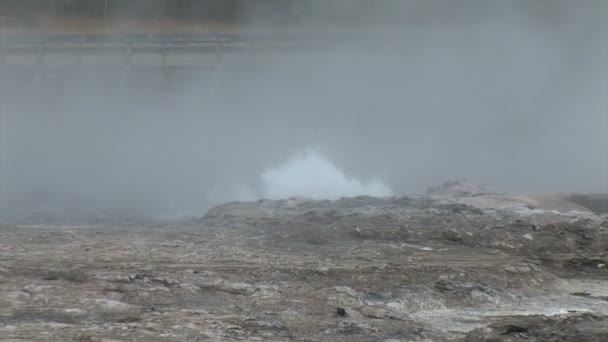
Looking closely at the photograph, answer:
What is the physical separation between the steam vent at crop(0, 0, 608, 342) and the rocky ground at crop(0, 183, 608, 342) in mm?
26

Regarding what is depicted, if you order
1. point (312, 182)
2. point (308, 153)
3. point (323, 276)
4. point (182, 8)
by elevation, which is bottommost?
point (323, 276)

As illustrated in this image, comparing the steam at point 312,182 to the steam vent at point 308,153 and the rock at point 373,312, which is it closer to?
the steam vent at point 308,153

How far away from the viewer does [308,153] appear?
11.2m

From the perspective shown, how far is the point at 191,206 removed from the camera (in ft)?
30.2

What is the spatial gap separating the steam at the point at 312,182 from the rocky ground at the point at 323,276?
2.26 meters

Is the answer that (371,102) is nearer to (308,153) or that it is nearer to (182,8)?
(308,153)

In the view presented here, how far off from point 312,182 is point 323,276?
16.0 ft

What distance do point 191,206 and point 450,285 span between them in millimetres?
4603

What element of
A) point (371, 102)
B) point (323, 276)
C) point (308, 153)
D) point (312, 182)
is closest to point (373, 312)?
point (323, 276)

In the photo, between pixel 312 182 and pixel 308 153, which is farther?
pixel 308 153

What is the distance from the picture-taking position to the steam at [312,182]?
31.7ft

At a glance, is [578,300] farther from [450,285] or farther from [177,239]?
[177,239]

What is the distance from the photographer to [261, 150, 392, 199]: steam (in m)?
9.65

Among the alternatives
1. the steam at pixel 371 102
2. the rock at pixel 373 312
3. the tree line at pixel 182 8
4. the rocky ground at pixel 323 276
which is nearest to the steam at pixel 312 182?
the steam at pixel 371 102
